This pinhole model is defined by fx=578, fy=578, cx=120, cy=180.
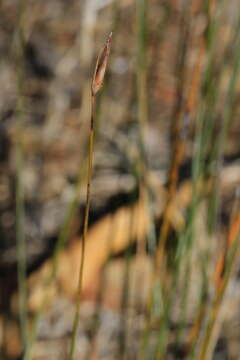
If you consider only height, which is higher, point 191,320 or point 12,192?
point 12,192

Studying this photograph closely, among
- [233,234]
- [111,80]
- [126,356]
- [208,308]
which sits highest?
[111,80]

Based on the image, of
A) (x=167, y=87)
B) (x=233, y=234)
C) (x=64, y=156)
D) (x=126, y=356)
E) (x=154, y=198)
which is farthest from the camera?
(x=167, y=87)

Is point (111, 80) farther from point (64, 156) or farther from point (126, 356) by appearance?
point (126, 356)

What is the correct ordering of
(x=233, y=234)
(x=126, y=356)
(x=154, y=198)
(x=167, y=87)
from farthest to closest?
(x=167, y=87) → (x=154, y=198) → (x=126, y=356) → (x=233, y=234)

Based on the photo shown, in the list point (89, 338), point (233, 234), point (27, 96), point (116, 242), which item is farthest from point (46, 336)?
point (27, 96)

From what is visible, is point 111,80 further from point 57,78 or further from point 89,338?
point 89,338

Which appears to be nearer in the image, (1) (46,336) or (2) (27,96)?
(1) (46,336)
